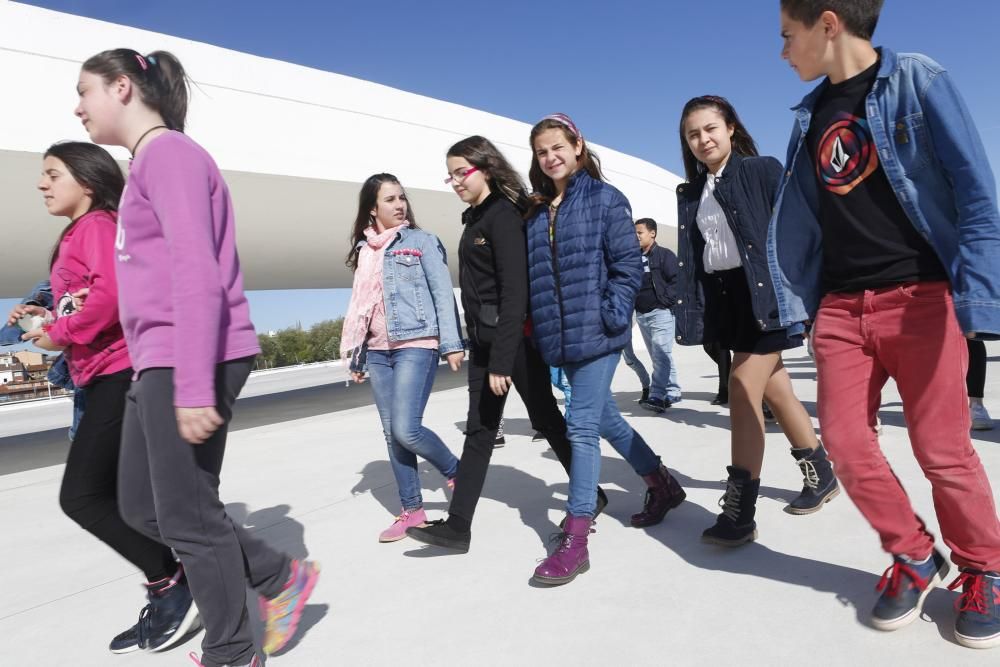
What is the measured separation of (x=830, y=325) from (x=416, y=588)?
1784mm

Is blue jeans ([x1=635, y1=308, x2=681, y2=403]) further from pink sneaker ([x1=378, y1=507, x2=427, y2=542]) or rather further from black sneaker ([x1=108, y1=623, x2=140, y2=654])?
black sneaker ([x1=108, y1=623, x2=140, y2=654])

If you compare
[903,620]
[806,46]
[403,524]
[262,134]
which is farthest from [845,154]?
[262,134]

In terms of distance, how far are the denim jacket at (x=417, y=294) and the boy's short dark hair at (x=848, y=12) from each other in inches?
74.8

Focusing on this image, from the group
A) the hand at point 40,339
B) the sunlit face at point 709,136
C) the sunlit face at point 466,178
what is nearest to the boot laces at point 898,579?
the sunlit face at point 709,136

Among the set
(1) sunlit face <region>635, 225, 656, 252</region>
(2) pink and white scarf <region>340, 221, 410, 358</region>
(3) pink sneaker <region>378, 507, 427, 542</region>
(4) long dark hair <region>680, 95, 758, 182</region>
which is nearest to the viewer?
(4) long dark hair <region>680, 95, 758, 182</region>

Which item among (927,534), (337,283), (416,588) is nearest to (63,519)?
(416,588)

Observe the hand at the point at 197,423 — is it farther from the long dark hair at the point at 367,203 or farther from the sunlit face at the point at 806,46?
the sunlit face at the point at 806,46

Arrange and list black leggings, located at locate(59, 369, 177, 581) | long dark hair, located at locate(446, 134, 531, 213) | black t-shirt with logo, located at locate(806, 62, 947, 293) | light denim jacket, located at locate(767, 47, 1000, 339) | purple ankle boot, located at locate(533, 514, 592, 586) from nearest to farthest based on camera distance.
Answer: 1. light denim jacket, located at locate(767, 47, 1000, 339)
2. black t-shirt with logo, located at locate(806, 62, 947, 293)
3. black leggings, located at locate(59, 369, 177, 581)
4. purple ankle boot, located at locate(533, 514, 592, 586)
5. long dark hair, located at locate(446, 134, 531, 213)

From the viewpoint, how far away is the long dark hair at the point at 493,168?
2.94 meters

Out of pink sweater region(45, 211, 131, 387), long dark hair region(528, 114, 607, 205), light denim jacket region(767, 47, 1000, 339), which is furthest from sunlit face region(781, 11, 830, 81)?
pink sweater region(45, 211, 131, 387)

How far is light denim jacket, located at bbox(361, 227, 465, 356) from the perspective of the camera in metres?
3.23

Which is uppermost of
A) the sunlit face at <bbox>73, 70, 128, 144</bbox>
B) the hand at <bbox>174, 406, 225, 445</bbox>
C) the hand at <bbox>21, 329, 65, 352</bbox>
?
the sunlit face at <bbox>73, 70, 128, 144</bbox>

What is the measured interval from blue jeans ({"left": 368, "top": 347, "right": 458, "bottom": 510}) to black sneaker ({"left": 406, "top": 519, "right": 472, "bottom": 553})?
0.43 metres

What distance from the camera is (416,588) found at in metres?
2.54
